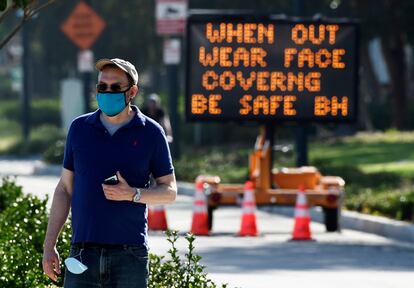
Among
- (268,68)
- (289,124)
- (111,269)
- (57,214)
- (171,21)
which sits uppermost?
(171,21)

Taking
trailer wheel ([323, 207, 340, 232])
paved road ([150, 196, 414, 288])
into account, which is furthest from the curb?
trailer wheel ([323, 207, 340, 232])

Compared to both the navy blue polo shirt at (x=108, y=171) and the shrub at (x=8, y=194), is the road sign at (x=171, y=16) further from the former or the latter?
the navy blue polo shirt at (x=108, y=171)

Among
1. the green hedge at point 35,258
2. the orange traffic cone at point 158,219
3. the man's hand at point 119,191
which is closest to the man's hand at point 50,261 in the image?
the man's hand at point 119,191

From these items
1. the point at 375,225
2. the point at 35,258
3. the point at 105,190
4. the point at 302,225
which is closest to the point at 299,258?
the point at 302,225

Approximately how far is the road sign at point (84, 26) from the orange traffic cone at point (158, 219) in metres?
20.2

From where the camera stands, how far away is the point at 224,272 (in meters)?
16.1

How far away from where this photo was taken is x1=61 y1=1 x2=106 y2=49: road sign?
1636 inches

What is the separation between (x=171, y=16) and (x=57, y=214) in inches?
1035

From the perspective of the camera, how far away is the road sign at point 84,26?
41.6 metres

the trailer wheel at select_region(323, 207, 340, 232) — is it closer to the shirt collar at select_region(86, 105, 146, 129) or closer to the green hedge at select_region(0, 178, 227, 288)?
the green hedge at select_region(0, 178, 227, 288)

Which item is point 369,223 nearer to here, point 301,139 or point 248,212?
point 248,212

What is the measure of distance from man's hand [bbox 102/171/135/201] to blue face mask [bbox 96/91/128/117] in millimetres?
349

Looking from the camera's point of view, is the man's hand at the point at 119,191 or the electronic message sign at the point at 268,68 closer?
the man's hand at the point at 119,191

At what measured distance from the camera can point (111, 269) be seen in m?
7.61
